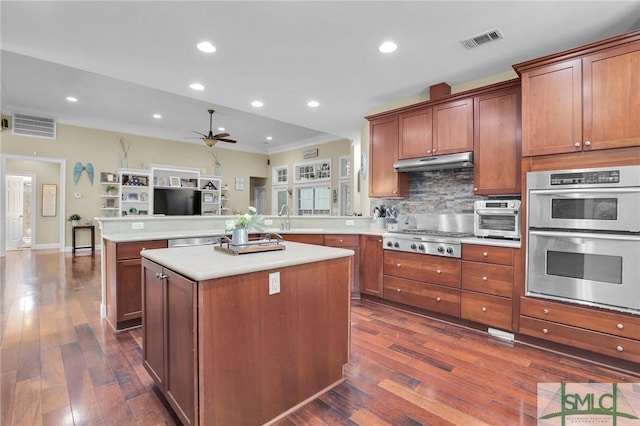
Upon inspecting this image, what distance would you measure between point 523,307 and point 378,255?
1555 millimetres

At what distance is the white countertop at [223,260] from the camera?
57.2 inches

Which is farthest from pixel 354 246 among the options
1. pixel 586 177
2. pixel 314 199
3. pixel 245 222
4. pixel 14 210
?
pixel 14 210

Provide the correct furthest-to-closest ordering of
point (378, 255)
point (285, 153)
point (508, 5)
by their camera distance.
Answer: point (285, 153), point (378, 255), point (508, 5)

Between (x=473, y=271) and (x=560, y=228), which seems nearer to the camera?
(x=560, y=228)

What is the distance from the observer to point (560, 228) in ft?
8.14

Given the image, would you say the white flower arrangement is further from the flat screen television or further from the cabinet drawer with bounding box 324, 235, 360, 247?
the flat screen television

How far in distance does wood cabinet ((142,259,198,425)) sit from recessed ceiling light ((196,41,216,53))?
6.71 feet

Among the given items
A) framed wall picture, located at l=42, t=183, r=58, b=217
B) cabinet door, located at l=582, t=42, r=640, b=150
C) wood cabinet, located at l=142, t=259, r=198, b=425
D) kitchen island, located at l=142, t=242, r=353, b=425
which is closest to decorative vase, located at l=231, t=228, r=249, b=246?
kitchen island, located at l=142, t=242, r=353, b=425

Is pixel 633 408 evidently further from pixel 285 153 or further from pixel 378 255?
pixel 285 153

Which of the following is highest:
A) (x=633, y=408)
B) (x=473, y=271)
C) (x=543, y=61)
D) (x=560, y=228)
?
(x=543, y=61)

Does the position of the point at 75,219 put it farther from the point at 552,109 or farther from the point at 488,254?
the point at 552,109

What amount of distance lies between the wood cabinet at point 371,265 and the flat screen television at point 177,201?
6.25m

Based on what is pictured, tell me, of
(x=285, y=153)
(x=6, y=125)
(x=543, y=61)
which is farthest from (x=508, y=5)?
(x=6, y=125)

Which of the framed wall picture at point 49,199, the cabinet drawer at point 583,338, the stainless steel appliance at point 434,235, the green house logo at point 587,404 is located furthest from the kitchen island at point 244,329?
the framed wall picture at point 49,199
